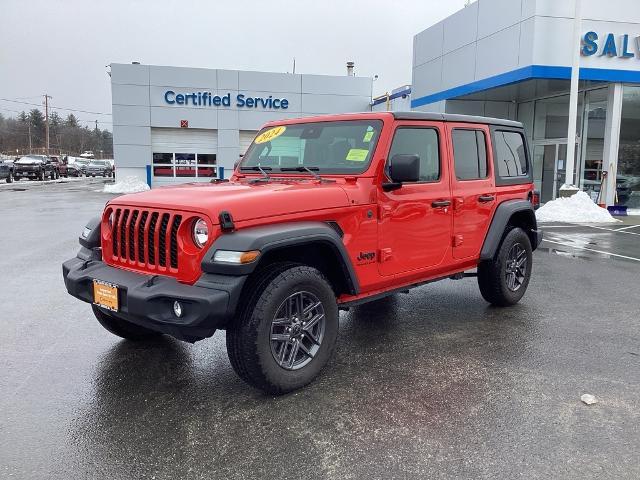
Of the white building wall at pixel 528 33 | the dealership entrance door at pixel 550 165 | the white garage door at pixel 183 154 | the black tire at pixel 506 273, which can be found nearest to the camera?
the black tire at pixel 506 273

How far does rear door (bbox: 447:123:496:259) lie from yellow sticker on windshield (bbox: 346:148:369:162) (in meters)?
1.04

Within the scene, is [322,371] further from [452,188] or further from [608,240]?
[608,240]

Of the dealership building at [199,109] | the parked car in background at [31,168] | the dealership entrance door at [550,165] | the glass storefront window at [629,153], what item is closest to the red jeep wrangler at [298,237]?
the glass storefront window at [629,153]

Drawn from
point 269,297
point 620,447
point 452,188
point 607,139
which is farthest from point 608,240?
point 269,297

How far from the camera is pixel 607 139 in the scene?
16094 mm

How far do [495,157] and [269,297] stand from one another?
127 inches

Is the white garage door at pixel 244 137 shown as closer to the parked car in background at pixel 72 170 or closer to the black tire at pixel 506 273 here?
the black tire at pixel 506 273

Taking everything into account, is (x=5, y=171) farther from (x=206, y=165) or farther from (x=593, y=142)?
(x=593, y=142)

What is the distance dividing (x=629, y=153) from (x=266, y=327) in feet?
54.7

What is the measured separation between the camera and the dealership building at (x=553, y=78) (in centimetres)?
1480

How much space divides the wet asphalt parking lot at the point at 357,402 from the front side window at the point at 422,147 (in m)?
1.49

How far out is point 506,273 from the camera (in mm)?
5703

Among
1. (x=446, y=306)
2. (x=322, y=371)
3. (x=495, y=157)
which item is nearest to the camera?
(x=322, y=371)

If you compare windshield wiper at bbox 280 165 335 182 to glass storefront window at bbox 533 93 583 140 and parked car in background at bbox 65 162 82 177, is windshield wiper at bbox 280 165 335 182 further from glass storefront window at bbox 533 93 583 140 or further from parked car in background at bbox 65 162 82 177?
parked car in background at bbox 65 162 82 177
